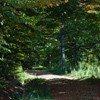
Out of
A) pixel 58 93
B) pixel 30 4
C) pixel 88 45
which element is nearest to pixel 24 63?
pixel 58 93

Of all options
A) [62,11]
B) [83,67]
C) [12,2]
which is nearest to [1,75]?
[62,11]

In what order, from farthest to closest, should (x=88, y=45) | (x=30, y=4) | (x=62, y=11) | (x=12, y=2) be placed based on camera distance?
(x=88, y=45)
(x=62, y=11)
(x=30, y=4)
(x=12, y=2)

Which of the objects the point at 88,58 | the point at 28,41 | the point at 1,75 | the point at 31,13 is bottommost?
the point at 88,58

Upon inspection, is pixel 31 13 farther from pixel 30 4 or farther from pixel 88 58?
pixel 88 58

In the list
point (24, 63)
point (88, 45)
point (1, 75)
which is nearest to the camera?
point (1, 75)

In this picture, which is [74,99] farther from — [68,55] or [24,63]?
[68,55]

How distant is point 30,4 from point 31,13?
9.34 ft

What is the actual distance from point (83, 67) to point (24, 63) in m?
9.08

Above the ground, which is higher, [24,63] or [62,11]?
[62,11]

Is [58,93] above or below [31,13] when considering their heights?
below

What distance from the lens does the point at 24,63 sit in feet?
51.4

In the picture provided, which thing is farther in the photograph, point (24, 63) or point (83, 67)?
point (83, 67)

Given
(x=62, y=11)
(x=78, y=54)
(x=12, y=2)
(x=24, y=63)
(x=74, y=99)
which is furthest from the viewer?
(x=78, y=54)

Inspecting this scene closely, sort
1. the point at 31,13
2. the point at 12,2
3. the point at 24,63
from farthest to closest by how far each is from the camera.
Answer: the point at 24,63, the point at 31,13, the point at 12,2
